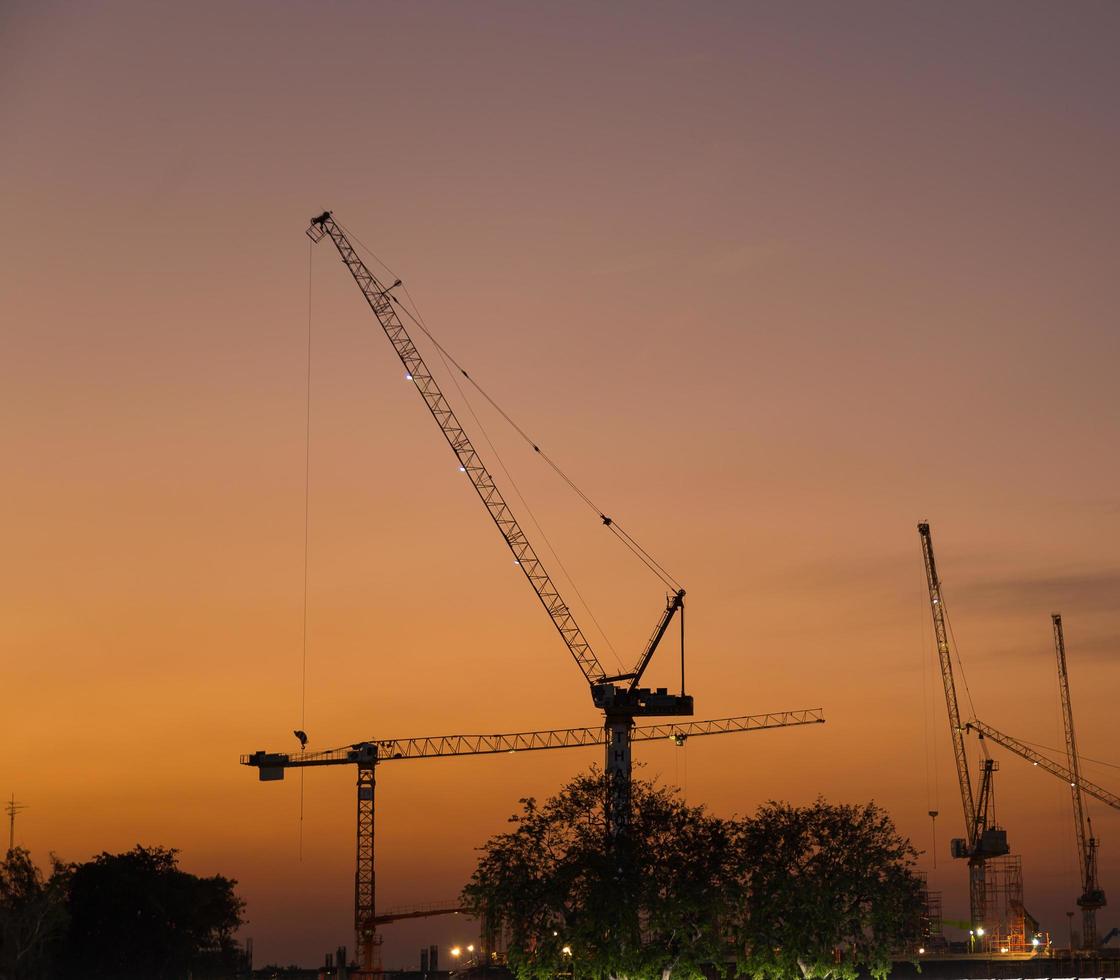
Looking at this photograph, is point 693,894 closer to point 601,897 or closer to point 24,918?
point 601,897

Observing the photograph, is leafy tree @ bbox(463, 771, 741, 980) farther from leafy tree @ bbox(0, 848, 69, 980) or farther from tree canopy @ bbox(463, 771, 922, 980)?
leafy tree @ bbox(0, 848, 69, 980)

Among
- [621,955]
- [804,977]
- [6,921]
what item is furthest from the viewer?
[6,921]

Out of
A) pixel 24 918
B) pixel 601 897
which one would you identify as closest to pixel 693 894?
pixel 601 897

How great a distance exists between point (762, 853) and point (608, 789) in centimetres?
1503

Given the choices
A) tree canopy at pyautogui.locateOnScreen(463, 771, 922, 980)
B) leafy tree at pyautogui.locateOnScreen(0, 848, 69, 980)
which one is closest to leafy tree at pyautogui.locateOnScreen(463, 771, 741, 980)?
tree canopy at pyautogui.locateOnScreen(463, 771, 922, 980)

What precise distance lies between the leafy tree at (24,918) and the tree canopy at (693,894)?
2453 inches

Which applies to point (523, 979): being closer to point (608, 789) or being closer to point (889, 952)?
point (608, 789)

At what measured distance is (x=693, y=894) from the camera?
135375mm

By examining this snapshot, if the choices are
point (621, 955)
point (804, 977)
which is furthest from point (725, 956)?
point (621, 955)

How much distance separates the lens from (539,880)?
134875 mm

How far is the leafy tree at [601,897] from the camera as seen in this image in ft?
431

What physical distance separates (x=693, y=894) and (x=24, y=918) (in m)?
82.1

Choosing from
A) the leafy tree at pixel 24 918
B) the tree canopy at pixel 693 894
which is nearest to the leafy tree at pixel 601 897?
the tree canopy at pixel 693 894

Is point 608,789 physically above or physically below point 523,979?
above
